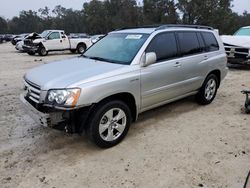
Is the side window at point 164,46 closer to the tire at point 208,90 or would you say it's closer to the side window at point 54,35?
the tire at point 208,90

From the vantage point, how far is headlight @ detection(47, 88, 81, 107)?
3202 millimetres

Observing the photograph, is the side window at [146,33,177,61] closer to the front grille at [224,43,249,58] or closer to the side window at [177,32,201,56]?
the side window at [177,32,201,56]

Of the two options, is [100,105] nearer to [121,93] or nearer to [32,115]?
[121,93]

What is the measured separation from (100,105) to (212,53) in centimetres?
318

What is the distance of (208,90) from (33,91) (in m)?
3.73

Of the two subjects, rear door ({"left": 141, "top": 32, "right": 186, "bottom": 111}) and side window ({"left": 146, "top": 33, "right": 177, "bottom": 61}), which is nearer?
rear door ({"left": 141, "top": 32, "right": 186, "bottom": 111})

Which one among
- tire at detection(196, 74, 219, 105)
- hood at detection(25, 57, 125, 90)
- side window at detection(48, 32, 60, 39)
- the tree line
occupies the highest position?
the tree line

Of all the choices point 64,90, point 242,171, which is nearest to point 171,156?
point 242,171

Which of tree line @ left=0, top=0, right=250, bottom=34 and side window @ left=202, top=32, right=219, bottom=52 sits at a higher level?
tree line @ left=0, top=0, right=250, bottom=34

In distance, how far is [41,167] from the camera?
3279mm

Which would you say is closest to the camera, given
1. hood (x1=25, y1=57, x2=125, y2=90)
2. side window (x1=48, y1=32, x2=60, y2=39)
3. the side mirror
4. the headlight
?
the headlight

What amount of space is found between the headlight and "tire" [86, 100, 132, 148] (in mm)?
350

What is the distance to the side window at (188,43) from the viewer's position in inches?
188

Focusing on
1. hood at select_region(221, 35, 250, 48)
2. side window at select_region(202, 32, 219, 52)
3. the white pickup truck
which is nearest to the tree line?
the white pickup truck
